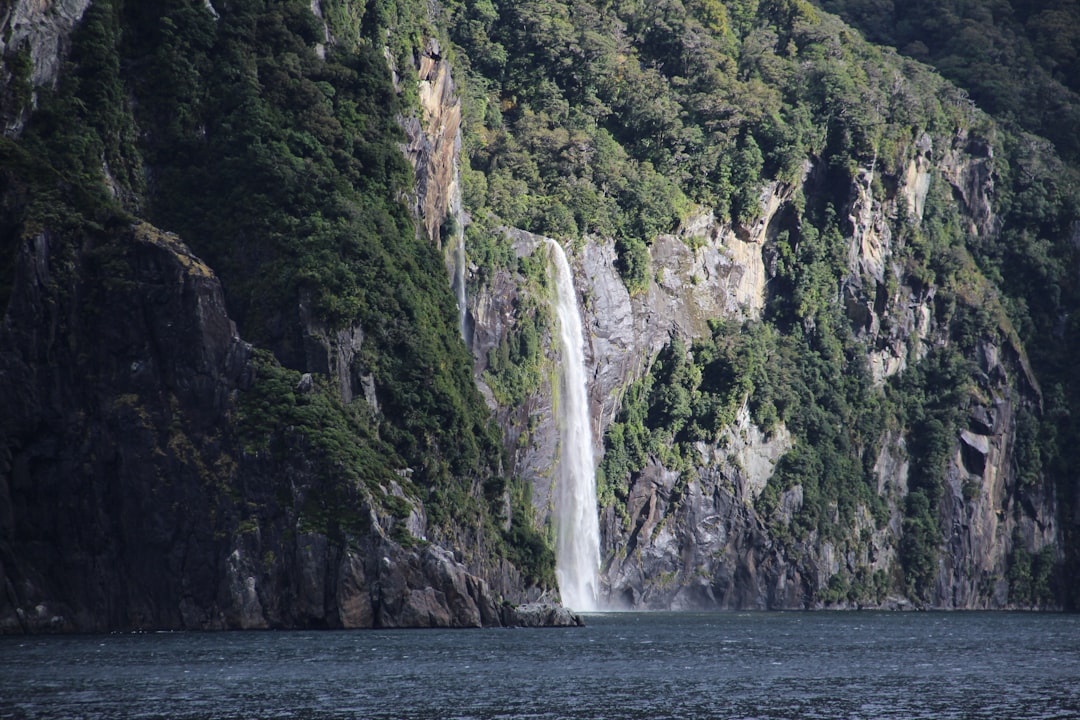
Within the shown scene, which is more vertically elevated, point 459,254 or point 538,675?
point 459,254

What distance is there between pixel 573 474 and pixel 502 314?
35.6 ft

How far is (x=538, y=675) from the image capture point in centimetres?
5156

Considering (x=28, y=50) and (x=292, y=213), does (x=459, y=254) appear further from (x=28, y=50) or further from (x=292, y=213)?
(x=28, y=50)

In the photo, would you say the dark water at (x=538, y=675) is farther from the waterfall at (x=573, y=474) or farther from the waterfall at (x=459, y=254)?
the waterfall at (x=459, y=254)

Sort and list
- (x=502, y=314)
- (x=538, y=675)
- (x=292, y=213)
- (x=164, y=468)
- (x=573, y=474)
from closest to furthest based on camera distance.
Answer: (x=538, y=675), (x=164, y=468), (x=292, y=213), (x=502, y=314), (x=573, y=474)

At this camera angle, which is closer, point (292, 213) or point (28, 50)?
point (28, 50)

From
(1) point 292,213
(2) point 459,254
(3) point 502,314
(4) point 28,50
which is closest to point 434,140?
(2) point 459,254

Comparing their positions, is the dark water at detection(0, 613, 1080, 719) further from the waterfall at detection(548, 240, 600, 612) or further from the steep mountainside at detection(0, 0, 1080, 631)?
the waterfall at detection(548, 240, 600, 612)

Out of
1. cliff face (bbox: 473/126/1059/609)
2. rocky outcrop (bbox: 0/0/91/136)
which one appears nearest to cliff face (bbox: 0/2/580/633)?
rocky outcrop (bbox: 0/0/91/136)

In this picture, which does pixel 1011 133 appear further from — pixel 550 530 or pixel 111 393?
pixel 111 393

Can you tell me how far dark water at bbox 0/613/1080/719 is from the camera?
1676 inches

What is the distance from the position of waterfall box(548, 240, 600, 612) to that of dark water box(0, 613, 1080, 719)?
25105 mm

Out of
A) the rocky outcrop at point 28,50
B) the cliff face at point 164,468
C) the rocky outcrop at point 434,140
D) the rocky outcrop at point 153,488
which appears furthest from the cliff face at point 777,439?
the rocky outcrop at point 28,50

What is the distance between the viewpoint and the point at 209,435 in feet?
235
